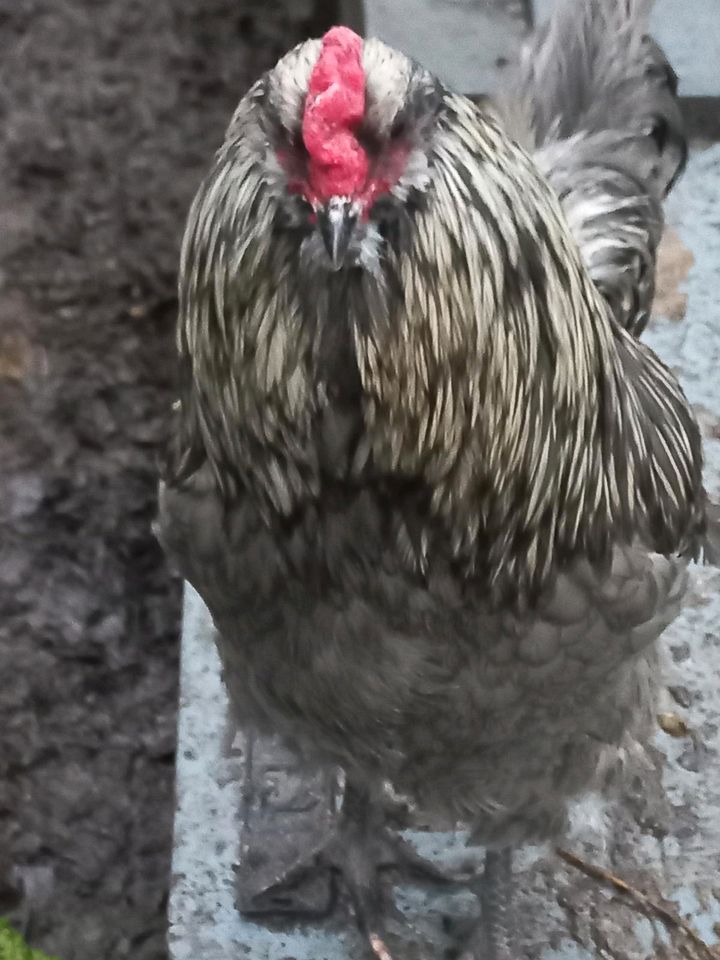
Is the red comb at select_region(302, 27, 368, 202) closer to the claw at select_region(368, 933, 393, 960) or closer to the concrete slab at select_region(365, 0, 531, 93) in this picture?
the claw at select_region(368, 933, 393, 960)

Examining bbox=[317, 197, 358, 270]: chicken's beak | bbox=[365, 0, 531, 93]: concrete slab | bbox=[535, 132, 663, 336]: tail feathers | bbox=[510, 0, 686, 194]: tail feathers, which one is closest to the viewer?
bbox=[317, 197, 358, 270]: chicken's beak

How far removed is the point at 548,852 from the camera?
208 cm

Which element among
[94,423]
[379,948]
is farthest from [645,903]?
[94,423]

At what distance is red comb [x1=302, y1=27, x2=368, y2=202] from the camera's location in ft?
3.20

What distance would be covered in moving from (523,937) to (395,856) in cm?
25

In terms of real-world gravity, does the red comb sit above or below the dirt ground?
above

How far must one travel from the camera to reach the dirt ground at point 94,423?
8.25ft

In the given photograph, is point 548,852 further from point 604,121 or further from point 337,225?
point 337,225

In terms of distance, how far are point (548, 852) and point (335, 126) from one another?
4.83 ft

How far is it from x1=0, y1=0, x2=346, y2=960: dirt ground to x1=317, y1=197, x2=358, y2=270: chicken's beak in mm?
1853

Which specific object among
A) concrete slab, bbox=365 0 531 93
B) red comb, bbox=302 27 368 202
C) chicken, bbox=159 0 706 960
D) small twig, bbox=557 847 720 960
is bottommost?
small twig, bbox=557 847 720 960

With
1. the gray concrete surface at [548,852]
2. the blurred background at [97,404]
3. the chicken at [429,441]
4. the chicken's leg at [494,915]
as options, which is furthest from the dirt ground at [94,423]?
Answer: the chicken at [429,441]

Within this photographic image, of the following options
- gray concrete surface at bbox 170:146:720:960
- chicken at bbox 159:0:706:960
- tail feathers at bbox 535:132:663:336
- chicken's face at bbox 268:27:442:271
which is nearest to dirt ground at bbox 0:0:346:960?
gray concrete surface at bbox 170:146:720:960

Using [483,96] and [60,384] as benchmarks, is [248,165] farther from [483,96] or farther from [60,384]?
[60,384]
